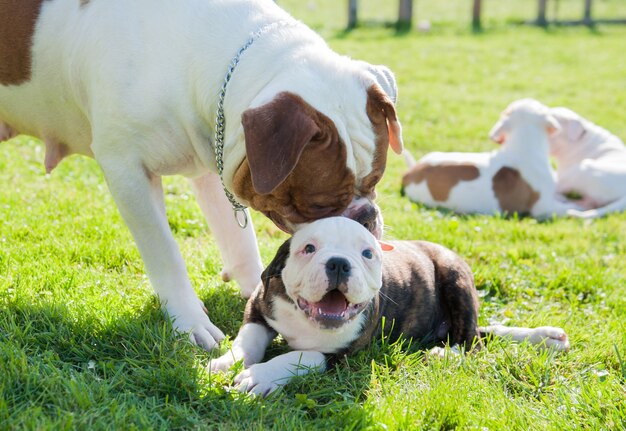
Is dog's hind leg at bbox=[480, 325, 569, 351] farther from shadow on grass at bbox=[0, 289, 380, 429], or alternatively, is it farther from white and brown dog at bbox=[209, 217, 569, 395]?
shadow on grass at bbox=[0, 289, 380, 429]

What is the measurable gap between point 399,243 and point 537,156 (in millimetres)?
3515

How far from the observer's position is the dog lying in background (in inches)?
282

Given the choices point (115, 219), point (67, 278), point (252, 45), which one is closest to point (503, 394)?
point (252, 45)

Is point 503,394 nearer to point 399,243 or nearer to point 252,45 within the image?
point 399,243

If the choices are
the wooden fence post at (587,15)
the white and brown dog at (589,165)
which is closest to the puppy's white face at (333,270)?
the white and brown dog at (589,165)

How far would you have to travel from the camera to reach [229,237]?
4590 millimetres

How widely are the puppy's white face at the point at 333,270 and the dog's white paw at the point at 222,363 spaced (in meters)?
0.40

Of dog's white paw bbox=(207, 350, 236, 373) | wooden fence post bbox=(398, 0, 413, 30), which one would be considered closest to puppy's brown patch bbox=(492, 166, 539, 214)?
dog's white paw bbox=(207, 350, 236, 373)

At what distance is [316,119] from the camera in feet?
10.6

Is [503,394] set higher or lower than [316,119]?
lower

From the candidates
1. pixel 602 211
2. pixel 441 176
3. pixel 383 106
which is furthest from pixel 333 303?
pixel 602 211

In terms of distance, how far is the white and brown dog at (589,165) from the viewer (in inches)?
302

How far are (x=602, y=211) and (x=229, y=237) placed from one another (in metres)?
4.12

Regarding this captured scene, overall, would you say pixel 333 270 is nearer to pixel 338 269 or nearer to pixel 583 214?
pixel 338 269
